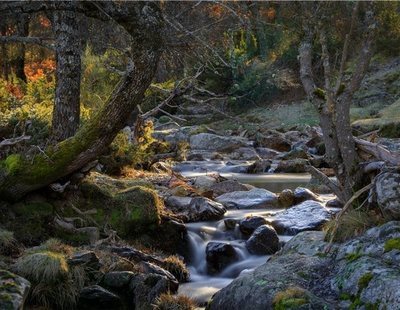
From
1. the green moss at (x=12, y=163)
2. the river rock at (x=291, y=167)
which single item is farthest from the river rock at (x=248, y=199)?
the river rock at (x=291, y=167)

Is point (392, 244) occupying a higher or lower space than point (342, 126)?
lower

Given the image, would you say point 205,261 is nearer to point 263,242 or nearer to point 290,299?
point 263,242

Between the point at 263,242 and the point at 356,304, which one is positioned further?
the point at 263,242

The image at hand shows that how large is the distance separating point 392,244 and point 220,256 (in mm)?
3808

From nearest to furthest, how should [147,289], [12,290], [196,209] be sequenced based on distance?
[12,290], [147,289], [196,209]

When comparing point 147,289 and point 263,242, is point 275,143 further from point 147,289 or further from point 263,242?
point 147,289

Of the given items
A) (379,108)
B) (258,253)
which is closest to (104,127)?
(258,253)

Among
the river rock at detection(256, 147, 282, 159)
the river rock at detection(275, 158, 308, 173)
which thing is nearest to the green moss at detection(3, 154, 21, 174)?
the river rock at detection(275, 158, 308, 173)

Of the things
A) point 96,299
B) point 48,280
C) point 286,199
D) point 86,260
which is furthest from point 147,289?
point 286,199

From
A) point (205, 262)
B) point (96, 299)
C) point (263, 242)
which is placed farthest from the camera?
point (263, 242)

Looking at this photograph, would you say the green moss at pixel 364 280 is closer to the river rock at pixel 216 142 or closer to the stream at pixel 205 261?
the stream at pixel 205 261

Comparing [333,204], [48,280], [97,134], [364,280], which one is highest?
[97,134]

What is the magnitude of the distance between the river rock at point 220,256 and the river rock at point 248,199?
9.62ft

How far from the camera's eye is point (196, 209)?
10.4m
